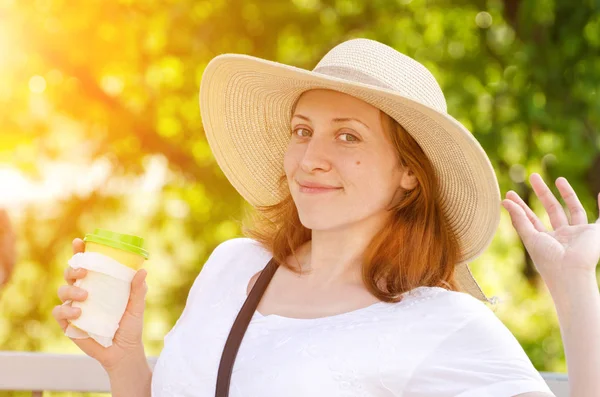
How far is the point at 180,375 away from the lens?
5.42 feet

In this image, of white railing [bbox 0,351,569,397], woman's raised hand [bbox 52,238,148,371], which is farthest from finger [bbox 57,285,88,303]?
white railing [bbox 0,351,569,397]

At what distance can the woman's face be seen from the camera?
160 centimetres

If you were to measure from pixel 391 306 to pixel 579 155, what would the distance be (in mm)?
2263

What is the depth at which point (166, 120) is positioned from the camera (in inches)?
190

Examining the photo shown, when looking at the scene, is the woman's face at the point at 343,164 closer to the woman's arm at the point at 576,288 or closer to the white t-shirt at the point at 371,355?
the white t-shirt at the point at 371,355

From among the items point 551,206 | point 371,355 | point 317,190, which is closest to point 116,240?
point 317,190

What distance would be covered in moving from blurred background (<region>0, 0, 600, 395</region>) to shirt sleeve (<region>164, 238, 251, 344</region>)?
2243 mm

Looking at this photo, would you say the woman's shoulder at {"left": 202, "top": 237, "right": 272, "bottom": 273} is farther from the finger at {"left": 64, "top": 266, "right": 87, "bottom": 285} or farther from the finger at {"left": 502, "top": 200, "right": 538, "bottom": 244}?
the finger at {"left": 502, "top": 200, "right": 538, "bottom": 244}

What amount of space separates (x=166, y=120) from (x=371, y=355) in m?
3.50

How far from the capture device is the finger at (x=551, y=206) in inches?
58.1

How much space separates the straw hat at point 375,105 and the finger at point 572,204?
0.14 m

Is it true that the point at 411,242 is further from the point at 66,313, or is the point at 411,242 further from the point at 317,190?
the point at 66,313

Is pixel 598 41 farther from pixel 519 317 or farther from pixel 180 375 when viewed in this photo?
pixel 180 375

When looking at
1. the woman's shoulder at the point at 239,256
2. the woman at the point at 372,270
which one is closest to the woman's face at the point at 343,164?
the woman at the point at 372,270
